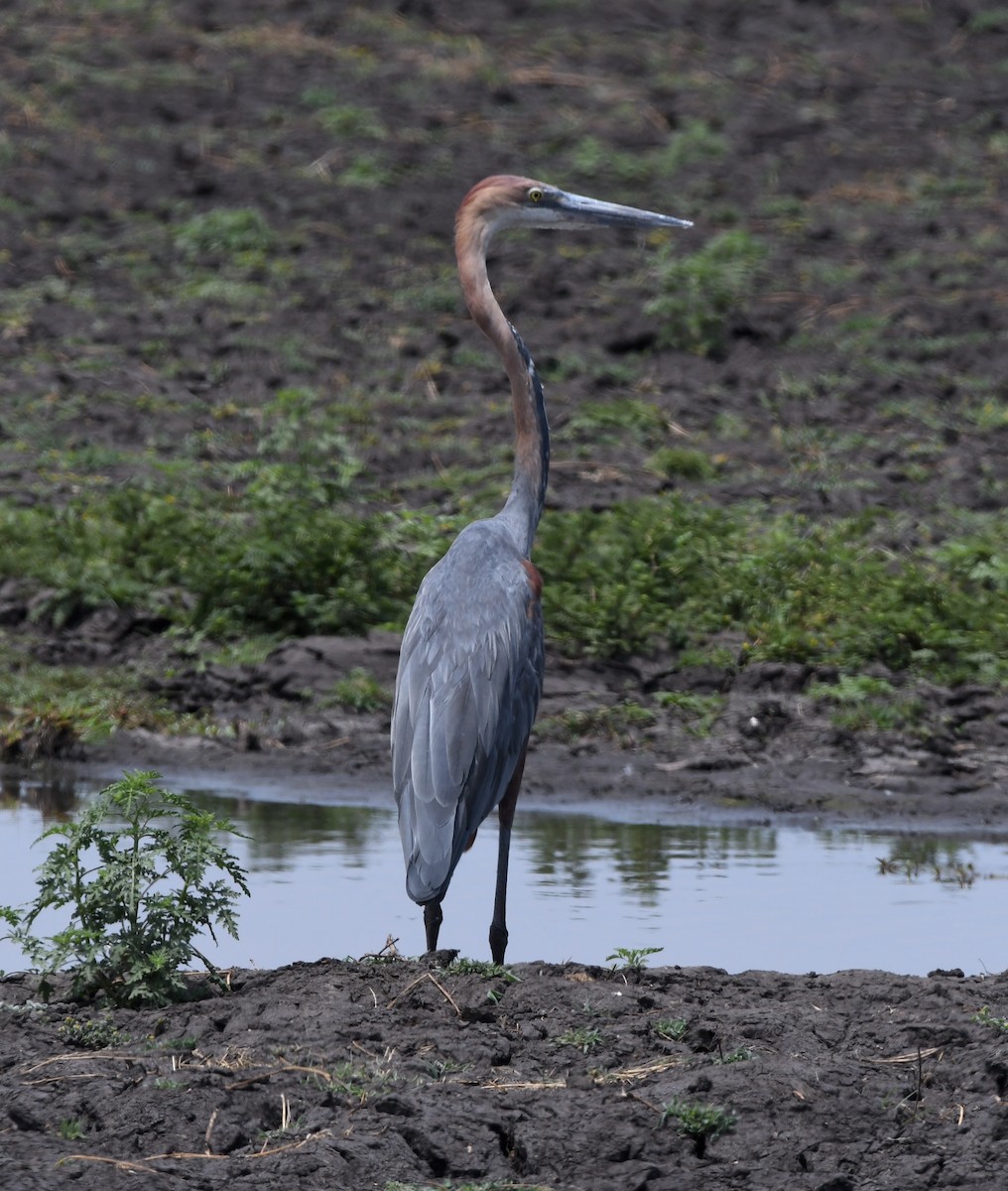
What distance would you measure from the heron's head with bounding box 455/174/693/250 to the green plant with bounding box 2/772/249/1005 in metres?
3.46

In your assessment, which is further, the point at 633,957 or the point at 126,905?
the point at 633,957

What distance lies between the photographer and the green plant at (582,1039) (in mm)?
5293

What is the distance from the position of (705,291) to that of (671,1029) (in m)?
12.2

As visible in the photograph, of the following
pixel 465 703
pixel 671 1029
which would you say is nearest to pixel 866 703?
pixel 465 703

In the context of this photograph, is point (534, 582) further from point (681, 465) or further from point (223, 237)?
point (223, 237)

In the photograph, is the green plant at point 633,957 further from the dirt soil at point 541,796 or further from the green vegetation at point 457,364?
the green vegetation at point 457,364

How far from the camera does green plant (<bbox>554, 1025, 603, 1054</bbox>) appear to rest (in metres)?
5.29

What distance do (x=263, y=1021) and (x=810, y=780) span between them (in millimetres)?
4930

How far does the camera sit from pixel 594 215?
8766 millimetres

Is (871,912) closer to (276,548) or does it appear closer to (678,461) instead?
(276,548)

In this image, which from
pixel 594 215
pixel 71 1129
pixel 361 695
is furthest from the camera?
pixel 361 695

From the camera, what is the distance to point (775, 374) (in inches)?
639

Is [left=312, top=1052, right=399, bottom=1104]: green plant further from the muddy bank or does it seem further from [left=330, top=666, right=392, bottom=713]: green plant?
[left=330, top=666, right=392, bottom=713]: green plant

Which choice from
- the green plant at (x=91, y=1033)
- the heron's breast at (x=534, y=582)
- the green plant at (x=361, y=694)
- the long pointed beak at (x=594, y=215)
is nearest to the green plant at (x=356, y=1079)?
the green plant at (x=91, y=1033)
